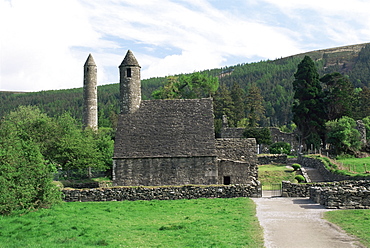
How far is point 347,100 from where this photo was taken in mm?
61656

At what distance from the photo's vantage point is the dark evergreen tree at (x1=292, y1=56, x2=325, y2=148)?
5959 centimetres

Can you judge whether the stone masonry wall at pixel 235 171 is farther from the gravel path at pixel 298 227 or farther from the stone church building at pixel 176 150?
the gravel path at pixel 298 227

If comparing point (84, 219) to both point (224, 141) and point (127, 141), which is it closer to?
point (127, 141)

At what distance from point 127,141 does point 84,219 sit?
664 inches

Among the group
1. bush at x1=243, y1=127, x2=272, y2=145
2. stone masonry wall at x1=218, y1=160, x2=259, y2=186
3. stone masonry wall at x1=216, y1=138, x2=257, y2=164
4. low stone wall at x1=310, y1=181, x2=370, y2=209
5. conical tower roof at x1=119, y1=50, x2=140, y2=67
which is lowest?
low stone wall at x1=310, y1=181, x2=370, y2=209

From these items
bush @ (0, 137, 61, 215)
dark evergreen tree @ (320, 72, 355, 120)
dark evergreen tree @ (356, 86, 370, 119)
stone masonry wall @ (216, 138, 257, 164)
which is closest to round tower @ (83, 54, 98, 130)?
dark evergreen tree @ (320, 72, 355, 120)

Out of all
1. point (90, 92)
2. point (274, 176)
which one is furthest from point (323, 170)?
point (90, 92)

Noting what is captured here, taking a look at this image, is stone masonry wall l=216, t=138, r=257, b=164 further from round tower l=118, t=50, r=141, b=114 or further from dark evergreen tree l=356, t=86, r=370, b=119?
dark evergreen tree l=356, t=86, r=370, b=119

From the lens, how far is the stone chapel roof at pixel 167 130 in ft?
113

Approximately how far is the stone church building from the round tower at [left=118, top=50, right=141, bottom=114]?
5.6 inches

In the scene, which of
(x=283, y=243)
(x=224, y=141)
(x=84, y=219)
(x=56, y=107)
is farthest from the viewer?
(x=56, y=107)

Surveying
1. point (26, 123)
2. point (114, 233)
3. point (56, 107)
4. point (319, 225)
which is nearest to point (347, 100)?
point (26, 123)

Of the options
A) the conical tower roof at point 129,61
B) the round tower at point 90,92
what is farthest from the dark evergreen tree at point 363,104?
the conical tower roof at point 129,61

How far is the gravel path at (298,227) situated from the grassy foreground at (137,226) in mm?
576
